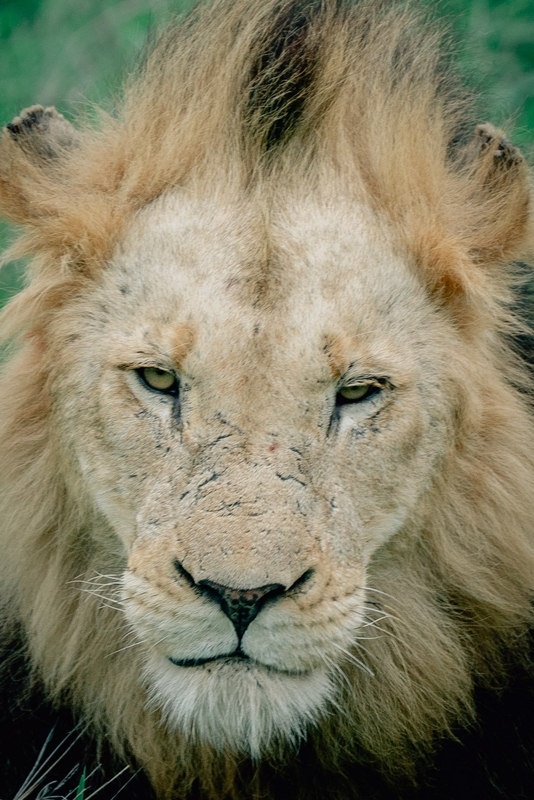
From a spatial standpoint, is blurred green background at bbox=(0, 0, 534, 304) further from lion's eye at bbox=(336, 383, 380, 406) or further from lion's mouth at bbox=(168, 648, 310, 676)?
lion's mouth at bbox=(168, 648, 310, 676)

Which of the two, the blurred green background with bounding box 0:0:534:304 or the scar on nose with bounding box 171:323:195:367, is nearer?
the scar on nose with bounding box 171:323:195:367

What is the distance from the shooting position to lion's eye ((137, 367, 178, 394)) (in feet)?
8.35

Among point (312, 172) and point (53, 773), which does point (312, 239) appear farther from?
point (53, 773)

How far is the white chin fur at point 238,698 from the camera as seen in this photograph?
2.41 m

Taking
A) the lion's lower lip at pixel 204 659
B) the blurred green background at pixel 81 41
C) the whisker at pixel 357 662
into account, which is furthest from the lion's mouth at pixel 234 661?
the blurred green background at pixel 81 41

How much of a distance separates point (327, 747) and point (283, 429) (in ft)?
3.50

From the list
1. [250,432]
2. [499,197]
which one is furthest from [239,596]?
[499,197]

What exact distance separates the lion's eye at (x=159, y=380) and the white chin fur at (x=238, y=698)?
0.66 m

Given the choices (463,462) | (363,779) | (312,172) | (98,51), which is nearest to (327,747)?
(363,779)

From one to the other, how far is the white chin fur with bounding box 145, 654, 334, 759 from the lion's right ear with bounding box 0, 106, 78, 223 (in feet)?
4.01

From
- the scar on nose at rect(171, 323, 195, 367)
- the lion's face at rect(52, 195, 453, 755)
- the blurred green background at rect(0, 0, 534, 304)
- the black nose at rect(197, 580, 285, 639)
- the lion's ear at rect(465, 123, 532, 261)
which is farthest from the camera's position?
the blurred green background at rect(0, 0, 534, 304)

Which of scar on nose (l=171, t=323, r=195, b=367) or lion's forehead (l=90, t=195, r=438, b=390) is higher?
lion's forehead (l=90, t=195, r=438, b=390)

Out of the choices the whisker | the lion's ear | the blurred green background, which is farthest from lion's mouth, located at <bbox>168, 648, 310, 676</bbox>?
the blurred green background

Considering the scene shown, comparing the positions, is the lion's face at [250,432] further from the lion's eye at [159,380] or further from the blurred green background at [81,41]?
the blurred green background at [81,41]
